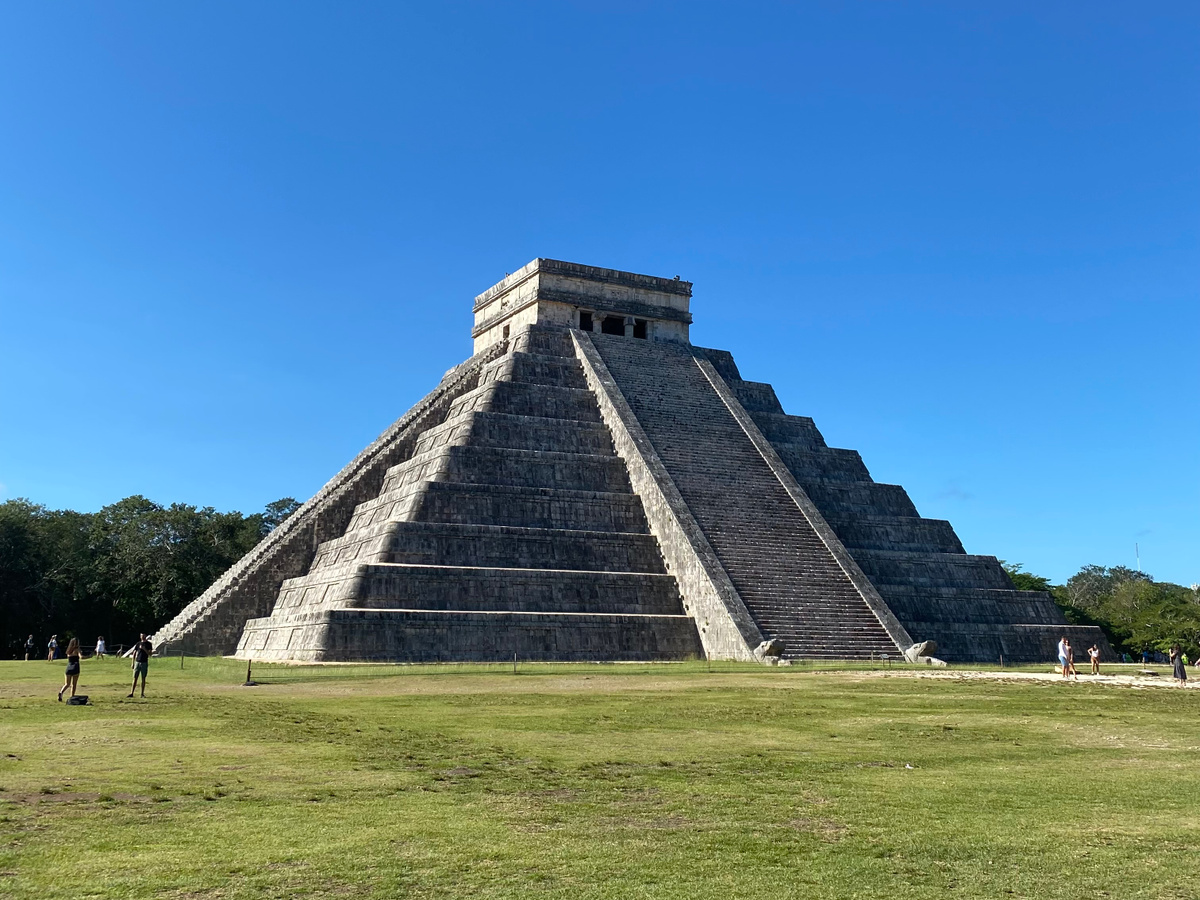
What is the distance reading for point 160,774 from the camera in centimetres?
1041

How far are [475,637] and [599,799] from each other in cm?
1954

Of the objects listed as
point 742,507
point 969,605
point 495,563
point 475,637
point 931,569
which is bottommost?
point 475,637

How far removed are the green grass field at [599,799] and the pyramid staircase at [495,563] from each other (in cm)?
1076

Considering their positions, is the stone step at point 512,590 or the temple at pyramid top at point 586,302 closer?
the stone step at point 512,590

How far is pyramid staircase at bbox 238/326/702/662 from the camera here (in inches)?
1127

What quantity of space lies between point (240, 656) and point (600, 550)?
415 inches

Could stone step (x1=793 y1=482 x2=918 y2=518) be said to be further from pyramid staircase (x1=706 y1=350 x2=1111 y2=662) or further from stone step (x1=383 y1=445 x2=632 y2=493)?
stone step (x1=383 y1=445 x2=632 y2=493)

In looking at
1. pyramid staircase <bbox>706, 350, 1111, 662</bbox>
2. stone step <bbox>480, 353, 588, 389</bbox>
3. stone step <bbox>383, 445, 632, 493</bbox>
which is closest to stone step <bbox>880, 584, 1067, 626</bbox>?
pyramid staircase <bbox>706, 350, 1111, 662</bbox>

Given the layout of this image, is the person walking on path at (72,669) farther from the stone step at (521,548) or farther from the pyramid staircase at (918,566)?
the pyramid staircase at (918,566)

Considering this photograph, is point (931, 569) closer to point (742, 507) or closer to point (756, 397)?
point (742, 507)

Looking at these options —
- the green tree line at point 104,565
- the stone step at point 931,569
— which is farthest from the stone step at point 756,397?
the green tree line at point 104,565

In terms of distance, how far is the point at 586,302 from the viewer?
4578cm

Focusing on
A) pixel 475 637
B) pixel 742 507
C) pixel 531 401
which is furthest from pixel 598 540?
pixel 531 401

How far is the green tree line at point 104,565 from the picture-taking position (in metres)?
51.1
